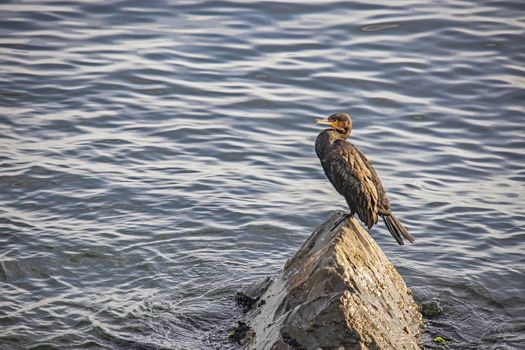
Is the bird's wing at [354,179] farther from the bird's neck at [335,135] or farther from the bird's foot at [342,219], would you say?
the bird's foot at [342,219]

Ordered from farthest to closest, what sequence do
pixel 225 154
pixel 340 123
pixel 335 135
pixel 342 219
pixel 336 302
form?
pixel 225 154 → pixel 340 123 → pixel 335 135 → pixel 342 219 → pixel 336 302

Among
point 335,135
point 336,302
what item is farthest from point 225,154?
point 336,302

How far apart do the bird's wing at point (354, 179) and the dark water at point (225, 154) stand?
50.6 inches

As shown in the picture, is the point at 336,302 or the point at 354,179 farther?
the point at 354,179

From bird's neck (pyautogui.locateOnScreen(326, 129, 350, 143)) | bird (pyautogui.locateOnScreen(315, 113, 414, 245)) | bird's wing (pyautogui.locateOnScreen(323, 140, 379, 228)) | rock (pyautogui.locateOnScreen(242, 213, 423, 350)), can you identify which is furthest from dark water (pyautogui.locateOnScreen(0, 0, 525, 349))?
bird's neck (pyautogui.locateOnScreen(326, 129, 350, 143))

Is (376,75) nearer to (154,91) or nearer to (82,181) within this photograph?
(154,91)

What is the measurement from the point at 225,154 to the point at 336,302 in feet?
18.8

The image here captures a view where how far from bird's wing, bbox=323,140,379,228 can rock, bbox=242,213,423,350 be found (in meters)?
0.37

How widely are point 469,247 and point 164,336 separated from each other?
4065mm

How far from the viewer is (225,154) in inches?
440

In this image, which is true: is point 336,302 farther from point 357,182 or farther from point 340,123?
point 340,123

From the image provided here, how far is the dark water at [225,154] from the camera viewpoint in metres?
7.93

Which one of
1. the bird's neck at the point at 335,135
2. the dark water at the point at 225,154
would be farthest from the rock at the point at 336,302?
the bird's neck at the point at 335,135

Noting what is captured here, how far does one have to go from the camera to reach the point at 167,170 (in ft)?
35.2
